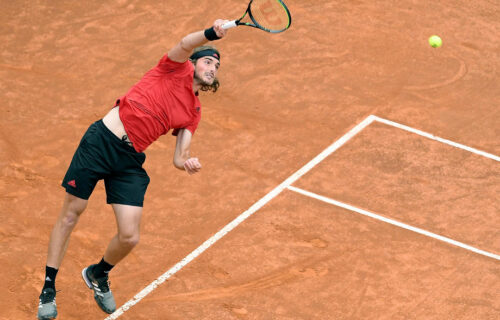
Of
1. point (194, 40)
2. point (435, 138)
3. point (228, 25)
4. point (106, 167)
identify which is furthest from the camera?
point (435, 138)

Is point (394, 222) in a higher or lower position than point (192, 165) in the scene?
lower

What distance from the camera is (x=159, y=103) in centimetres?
838

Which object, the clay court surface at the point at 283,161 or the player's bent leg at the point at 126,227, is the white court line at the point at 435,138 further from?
the player's bent leg at the point at 126,227

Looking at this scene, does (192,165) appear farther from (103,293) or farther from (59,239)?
(103,293)

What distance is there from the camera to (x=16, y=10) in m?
15.2

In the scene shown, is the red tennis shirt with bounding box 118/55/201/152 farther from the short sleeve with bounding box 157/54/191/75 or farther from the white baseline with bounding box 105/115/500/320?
the white baseline with bounding box 105/115/500/320

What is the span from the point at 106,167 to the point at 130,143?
32 cm

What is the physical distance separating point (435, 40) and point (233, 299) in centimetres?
621

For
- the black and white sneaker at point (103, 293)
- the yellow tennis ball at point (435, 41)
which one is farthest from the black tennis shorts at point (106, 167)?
the yellow tennis ball at point (435, 41)

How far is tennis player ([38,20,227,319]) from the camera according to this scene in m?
8.40

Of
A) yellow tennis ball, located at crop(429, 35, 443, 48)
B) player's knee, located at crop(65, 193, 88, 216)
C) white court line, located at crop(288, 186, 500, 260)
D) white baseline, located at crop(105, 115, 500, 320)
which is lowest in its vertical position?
white court line, located at crop(288, 186, 500, 260)

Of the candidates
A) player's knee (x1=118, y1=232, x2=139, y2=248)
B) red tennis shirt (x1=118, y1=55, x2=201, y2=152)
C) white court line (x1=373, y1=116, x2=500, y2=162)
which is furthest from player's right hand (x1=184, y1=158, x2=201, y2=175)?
white court line (x1=373, y1=116, x2=500, y2=162)

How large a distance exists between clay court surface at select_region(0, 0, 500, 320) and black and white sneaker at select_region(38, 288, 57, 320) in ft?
2.59

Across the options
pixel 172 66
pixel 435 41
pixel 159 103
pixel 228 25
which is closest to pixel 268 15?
pixel 228 25
